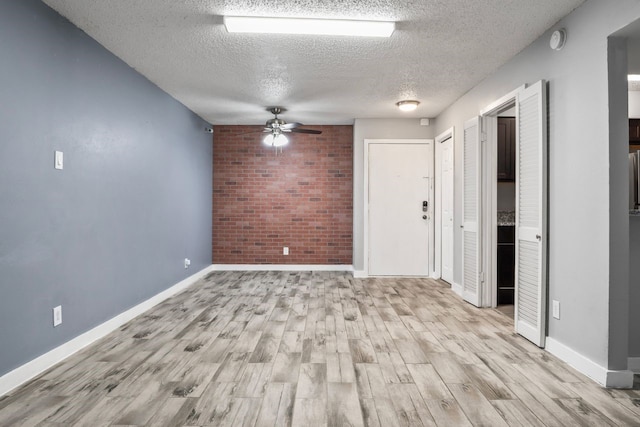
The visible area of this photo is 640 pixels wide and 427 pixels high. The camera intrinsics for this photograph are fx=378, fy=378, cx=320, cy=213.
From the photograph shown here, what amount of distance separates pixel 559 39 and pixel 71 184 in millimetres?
3686

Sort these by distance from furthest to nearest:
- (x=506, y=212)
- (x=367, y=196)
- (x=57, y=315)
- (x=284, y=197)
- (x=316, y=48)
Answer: (x=284, y=197), (x=367, y=196), (x=506, y=212), (x=316, y=48), (x=57, y=315)

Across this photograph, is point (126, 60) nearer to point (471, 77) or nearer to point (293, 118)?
point (293, 118)

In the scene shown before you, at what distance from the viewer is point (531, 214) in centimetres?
305

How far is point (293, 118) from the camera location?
599 cm

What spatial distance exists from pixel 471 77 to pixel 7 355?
4.45 m

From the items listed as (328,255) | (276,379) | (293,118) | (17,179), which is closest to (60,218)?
(17,179)

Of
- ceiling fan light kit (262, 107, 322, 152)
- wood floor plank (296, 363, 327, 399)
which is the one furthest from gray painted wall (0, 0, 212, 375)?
wood floor plank (296, 363, 327, 399)

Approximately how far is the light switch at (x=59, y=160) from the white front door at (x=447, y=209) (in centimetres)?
429

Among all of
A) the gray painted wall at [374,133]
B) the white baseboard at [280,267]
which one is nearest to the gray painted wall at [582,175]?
the gray painted wall at [374,133]

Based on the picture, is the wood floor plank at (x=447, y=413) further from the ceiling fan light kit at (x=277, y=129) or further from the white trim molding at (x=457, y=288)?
the ceiling fan light kit at (x=277, y=129)

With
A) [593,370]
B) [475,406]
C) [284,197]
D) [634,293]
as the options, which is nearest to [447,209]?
[284,197]

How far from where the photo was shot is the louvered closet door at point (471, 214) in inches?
160

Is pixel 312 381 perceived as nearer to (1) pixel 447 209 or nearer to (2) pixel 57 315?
(2) pixel 57 315

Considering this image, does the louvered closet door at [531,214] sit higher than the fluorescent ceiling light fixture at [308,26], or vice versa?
the fluorescent ceiling light fixture at [308,26]
